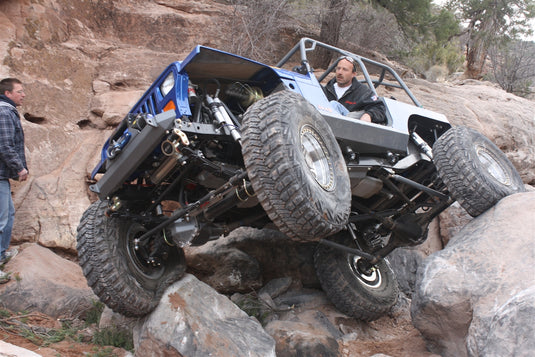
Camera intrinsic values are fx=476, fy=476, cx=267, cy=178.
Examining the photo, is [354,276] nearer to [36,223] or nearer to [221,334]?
[221,334]

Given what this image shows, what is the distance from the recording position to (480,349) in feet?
10.5

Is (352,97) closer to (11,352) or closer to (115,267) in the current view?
(115,267)

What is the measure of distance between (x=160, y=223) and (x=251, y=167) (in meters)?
1.49

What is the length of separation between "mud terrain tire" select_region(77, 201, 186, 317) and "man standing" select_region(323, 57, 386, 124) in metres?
2.40

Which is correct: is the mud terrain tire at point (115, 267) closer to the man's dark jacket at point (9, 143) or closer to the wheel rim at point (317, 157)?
the man's dark jacket at point (9, 143)

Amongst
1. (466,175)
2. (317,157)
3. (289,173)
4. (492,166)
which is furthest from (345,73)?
(289,173)

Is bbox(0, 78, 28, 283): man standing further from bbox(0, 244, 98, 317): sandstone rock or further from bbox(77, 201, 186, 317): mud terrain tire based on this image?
bbox(77, 201, 186, 317): mud terrain tire

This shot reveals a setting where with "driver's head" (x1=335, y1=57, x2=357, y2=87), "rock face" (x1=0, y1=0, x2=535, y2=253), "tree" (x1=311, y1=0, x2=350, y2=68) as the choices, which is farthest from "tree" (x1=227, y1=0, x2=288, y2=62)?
"driver's head" (x1=335, y1=57, x2=357, y2=87)

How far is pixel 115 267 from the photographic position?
3830 mm

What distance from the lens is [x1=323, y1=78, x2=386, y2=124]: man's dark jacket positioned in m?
4.83

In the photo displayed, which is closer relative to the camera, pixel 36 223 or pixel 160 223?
pixel 160 223

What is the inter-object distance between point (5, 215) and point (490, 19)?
14.8 m

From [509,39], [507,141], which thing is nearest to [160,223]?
[507,141]

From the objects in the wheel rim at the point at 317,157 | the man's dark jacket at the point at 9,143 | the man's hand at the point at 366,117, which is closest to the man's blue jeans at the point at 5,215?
the man's dark jacket at the point at 9,143
